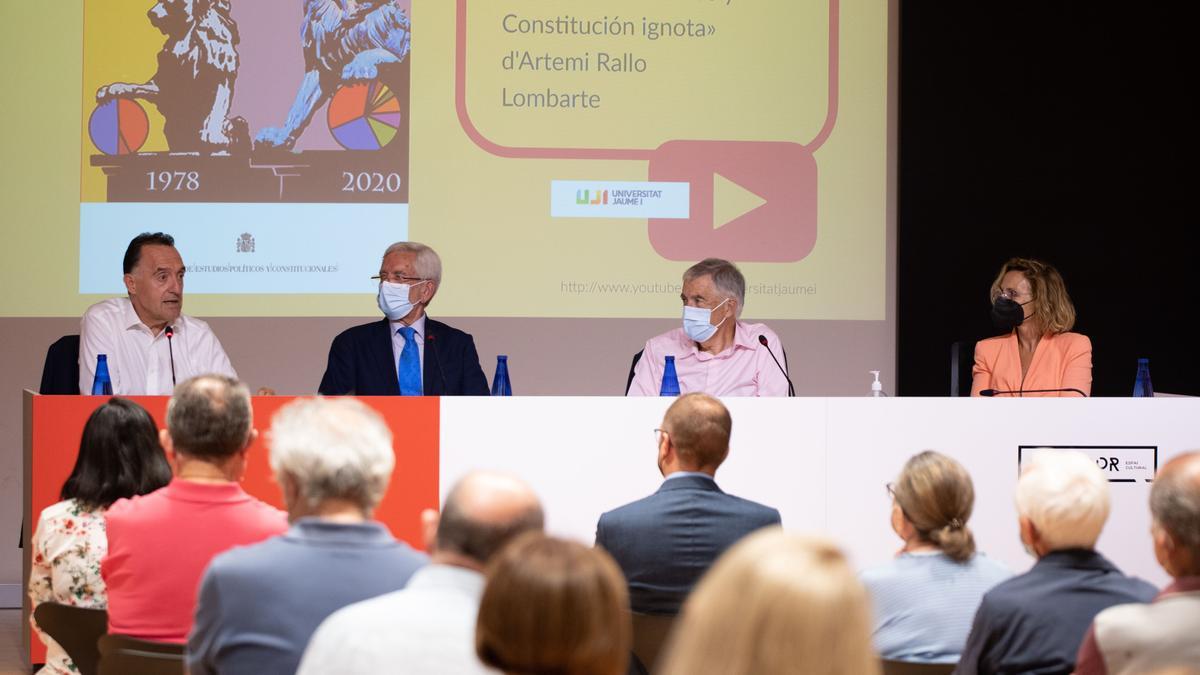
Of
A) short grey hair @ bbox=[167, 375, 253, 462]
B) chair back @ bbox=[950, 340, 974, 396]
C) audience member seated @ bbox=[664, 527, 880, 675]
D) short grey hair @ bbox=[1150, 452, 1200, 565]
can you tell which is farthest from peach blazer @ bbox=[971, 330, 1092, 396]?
audience member seated @ bbox=[664, 527, 880, 675]

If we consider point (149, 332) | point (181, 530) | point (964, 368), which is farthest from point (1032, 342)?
point (181, 530)

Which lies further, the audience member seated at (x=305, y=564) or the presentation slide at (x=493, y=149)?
the presentation slide at (x=493, y=149)

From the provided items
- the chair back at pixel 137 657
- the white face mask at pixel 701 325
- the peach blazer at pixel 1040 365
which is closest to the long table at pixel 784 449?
the peach blazer at pixel 1040 365

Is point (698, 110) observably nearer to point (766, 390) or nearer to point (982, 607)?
point (766, 390)

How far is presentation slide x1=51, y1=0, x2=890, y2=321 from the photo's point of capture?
5785 mm

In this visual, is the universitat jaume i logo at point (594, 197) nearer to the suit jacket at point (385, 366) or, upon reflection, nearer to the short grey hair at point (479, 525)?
the suit jacket at point (385, 366)

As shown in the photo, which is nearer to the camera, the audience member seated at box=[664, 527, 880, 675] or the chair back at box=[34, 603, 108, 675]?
the audience member seated at box=[664, 527, 880, 675]

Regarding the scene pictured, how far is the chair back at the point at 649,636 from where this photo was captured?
2.70m

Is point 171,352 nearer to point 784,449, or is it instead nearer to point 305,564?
point 784,449

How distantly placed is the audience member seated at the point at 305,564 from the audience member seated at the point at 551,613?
0.75 m

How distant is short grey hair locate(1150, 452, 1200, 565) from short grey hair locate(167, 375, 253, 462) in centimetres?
154

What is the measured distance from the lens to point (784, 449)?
4133 mm

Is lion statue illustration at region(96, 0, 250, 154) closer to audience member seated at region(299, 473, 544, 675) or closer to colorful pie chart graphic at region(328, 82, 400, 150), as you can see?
colorful pie chart graphic at region(328, 82, 400, 150)

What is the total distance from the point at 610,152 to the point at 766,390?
67.7 inches
